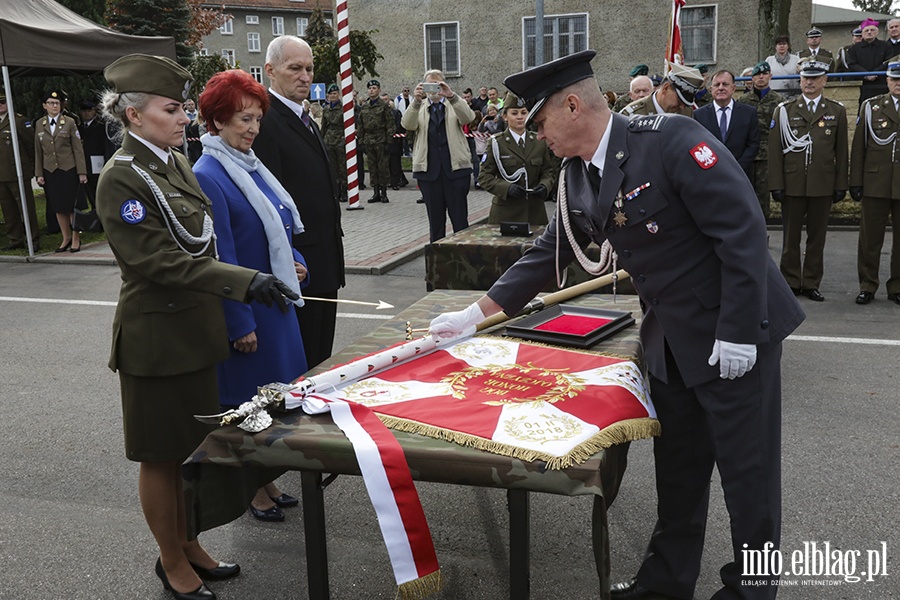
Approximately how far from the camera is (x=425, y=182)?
9.82 meters

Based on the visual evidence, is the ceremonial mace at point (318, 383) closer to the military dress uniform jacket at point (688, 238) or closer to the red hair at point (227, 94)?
the military dress uniform jacket at point (688, 238)

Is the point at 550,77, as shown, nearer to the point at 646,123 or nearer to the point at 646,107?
the point at 646,123

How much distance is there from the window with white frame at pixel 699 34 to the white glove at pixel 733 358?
26373 millimetres

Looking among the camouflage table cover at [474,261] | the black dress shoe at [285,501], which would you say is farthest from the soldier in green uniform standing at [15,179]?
the black dress shoe at [285,501]

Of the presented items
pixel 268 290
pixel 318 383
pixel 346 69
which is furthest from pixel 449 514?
pixel 346 69

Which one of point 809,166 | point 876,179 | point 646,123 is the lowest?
point 876,179

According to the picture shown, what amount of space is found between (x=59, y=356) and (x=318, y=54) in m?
23.5

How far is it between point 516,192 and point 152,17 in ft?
79.7

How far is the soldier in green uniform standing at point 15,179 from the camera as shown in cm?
1152

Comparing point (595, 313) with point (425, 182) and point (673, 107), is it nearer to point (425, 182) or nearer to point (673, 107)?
point (673, 107)

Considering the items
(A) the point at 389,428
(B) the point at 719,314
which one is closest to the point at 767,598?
(B) the point at 719,314

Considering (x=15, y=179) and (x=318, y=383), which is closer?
(x=318, y=383)

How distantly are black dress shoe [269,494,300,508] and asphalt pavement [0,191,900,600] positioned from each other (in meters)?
0.10

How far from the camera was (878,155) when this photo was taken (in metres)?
7.45
